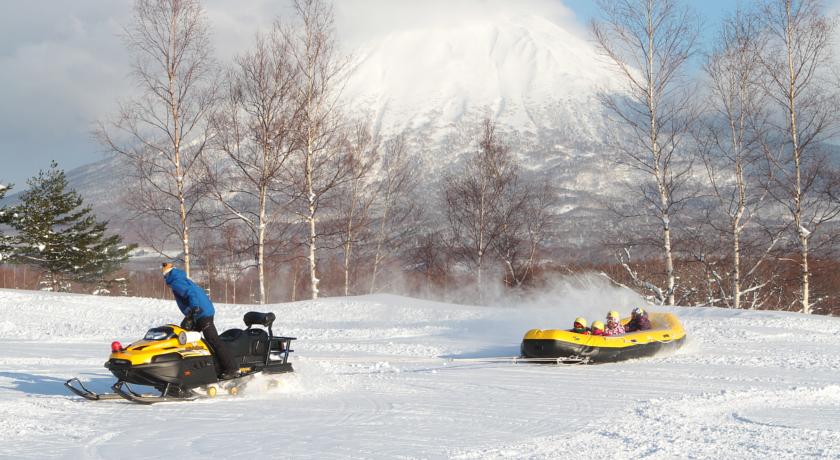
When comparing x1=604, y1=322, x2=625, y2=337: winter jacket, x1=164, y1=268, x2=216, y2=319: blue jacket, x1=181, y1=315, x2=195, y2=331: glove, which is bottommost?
x1=604, y1=322, x2=625, y2=337: winter jacket

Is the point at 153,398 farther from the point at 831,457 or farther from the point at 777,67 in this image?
the point at 777,67

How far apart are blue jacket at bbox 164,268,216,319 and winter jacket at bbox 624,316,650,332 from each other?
8567mm

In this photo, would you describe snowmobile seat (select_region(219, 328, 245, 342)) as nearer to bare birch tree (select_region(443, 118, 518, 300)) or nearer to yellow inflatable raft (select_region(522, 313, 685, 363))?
yellow inflatable raft (select_region(522, 313, 685, 363))

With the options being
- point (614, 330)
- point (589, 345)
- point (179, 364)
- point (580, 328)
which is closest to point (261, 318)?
point (179, 364)

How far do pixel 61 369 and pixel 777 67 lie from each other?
2236cm

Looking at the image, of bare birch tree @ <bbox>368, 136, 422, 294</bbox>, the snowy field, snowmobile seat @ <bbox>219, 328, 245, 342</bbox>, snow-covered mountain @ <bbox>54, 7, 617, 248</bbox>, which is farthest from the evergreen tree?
snow-covered mountain @ <bbox>54, 7, 617, 248</bbox>

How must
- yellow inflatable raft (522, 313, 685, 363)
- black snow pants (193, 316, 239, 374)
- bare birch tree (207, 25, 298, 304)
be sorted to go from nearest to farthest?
black snow pants (193, 316, 239, 374)
yellow inflatable raft (522, 313, 685, 363)
bare birch tree (207, 25, 298, 304)

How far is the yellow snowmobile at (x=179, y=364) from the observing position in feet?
31.5

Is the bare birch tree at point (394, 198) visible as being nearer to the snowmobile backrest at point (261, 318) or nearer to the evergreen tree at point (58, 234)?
the evergreen tree at point (58, 234)

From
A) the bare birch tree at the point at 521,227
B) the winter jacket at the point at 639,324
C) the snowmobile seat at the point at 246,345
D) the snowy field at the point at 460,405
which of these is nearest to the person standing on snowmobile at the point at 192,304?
the snowmobile seat at the point at 246,345

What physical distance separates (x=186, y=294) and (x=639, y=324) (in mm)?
8907

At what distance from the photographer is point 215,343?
10.3 m

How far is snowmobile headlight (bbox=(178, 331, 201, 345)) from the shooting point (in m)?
9.90

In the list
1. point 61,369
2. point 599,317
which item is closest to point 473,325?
point 599,317
